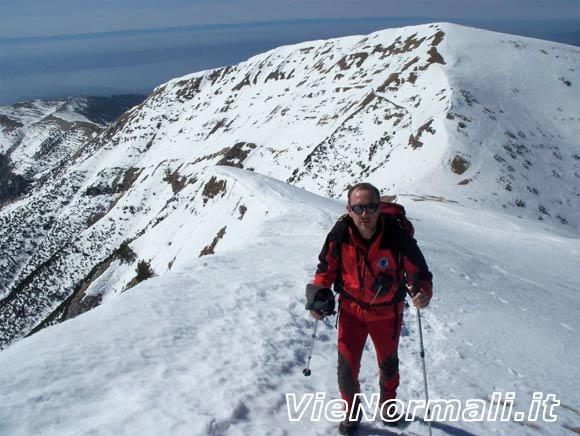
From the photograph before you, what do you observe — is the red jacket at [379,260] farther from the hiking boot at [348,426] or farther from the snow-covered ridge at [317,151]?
the snow-covered ridge at [317,151]

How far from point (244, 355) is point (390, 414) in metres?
2.61

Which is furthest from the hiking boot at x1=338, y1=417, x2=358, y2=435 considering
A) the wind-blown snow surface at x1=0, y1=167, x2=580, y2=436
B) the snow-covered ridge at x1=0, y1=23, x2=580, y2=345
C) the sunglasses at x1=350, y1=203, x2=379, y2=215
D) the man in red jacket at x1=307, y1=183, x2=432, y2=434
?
the snow-covered ridge at x1=0, y1=23, x2=580, y2=345

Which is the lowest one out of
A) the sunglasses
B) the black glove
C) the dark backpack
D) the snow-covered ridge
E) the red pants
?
the snow-covered ridge

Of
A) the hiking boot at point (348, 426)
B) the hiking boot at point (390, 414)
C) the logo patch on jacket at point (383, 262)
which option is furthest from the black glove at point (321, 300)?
the hiking boot at point (390, 414)

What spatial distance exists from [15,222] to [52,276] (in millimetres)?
62790

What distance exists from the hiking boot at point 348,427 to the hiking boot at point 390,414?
0.47 m

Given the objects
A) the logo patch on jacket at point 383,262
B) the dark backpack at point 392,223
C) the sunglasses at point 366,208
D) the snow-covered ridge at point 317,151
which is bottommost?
the snow-covered ridge at point 317,151

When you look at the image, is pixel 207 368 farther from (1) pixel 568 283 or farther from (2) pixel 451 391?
(1) pixel 568 283

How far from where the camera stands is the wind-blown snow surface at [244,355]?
5.75m

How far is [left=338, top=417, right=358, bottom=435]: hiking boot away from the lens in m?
5.71

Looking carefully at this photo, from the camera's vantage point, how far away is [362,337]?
19.1ft

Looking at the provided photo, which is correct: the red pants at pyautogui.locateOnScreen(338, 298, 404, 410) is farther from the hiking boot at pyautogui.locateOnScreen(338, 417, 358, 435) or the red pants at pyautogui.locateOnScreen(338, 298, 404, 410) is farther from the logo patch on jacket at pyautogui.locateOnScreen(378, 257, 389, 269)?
the logo patch on jacket at pyautogui.locateOnScreen(378, 257, 389, 269)

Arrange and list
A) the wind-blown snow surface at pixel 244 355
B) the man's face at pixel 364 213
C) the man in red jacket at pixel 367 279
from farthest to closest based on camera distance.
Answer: the wind-blown snow surface at pixel 244 355 → the man in red jacket at pixel 367 279 → the man's face at pixel 364 213

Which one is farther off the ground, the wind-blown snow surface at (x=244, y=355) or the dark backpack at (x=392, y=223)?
the dark backpack at (x=392, y=223)
